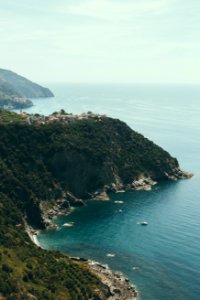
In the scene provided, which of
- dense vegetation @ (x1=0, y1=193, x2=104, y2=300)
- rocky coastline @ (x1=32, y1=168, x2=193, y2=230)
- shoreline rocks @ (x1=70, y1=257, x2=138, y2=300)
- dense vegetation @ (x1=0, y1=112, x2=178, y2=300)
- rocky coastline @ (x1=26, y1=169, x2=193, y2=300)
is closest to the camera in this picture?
dense vegetation @ (x1=0, y1=193, x2=104, y2=300)

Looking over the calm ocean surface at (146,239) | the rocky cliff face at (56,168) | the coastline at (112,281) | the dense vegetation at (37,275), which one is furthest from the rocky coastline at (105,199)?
the dense vegetation at (37,275)

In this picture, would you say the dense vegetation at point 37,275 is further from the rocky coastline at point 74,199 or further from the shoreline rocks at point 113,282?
the rocky coastline at point 74,199

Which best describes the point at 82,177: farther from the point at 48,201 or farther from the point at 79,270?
the point at 79,270

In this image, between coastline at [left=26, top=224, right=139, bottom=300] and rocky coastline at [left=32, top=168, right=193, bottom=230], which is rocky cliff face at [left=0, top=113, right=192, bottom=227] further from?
coastline at [left=26, top=224, right=139, bottom=300]

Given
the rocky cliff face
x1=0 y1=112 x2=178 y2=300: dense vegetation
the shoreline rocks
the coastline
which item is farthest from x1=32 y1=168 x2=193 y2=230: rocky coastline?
the shoreline rocks

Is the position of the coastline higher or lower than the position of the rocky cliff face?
lower

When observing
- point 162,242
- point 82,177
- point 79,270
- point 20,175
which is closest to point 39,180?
point 20,175
